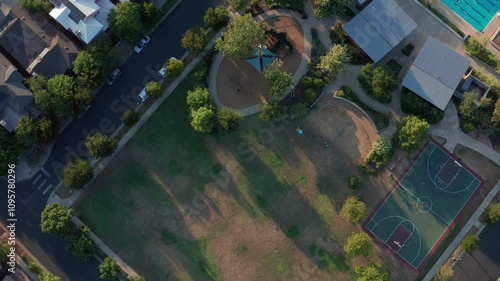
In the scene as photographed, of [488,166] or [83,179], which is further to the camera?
[488,166]

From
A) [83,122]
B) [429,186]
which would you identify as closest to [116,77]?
[83,122]

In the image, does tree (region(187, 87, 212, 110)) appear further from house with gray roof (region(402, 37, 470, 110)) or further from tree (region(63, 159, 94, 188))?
house with gray roof (region(402, 37, 470, 110))

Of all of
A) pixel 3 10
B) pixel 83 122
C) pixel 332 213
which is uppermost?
pixel 332 213

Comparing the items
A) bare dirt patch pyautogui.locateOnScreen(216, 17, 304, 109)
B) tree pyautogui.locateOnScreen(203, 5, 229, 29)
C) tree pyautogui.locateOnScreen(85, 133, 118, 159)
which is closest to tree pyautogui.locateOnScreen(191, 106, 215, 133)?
bare dirt patch pyautogui.locateOnScreen(216, 17, 304, 109)

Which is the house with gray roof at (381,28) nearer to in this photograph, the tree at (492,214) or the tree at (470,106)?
the tree at (470,106)

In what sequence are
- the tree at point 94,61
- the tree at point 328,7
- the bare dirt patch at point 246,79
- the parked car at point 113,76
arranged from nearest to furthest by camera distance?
1. the tree at point 94,61
2. the tree at point 328,7
3. the parked car at point 113,76
4. the bare dirt patch at point 246,79

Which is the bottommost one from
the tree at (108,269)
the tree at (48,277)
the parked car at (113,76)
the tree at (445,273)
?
the tree at (48,277)

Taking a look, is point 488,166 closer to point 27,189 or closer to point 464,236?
point 464,236

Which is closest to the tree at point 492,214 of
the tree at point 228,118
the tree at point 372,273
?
the tree at point 372,273
